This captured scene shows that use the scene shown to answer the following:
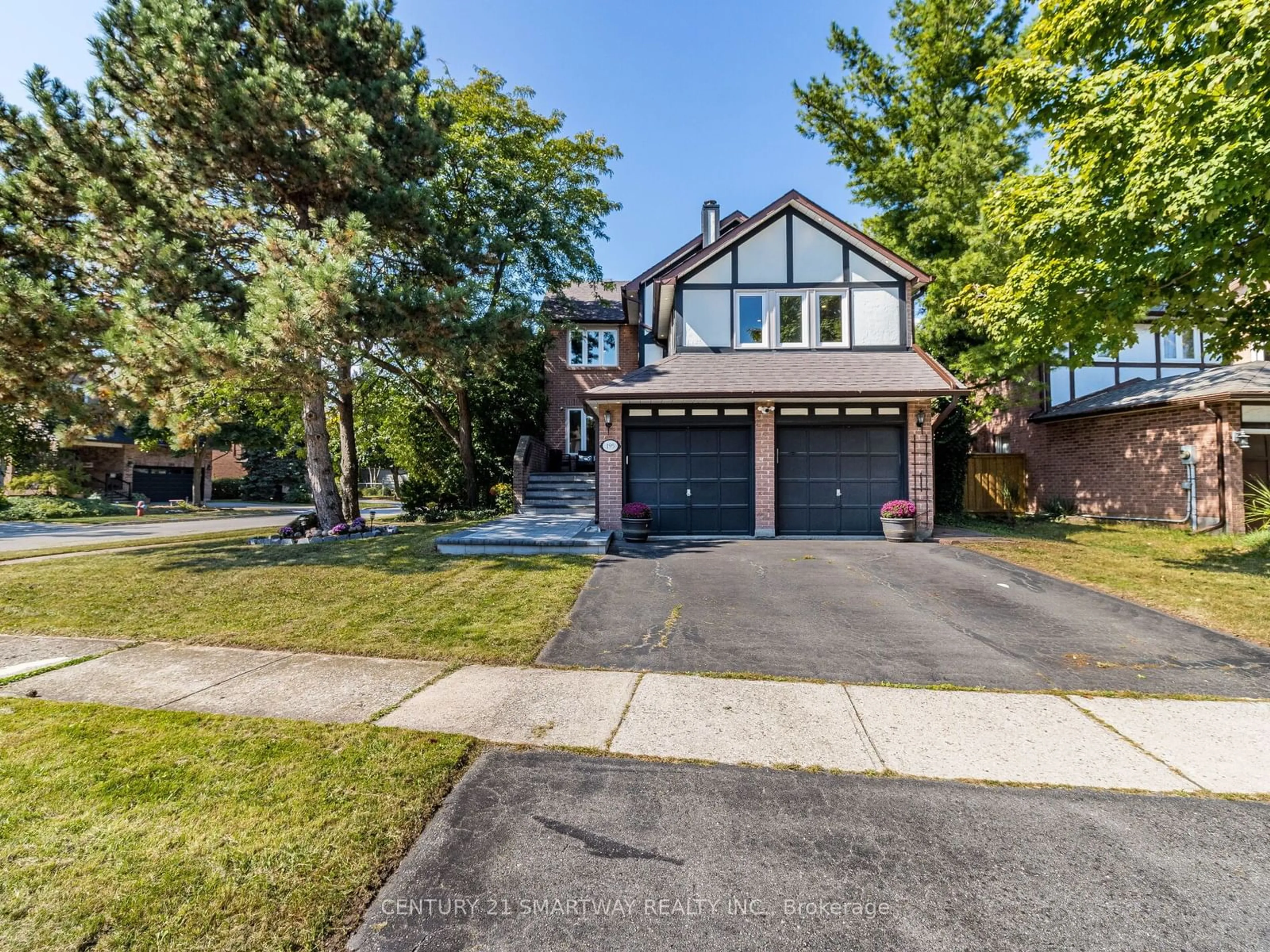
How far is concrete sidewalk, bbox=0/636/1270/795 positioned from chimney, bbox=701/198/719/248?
595 inches

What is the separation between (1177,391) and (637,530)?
14.0 meters

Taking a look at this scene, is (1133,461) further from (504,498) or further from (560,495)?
(504,498)

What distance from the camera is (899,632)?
5613 millimetres

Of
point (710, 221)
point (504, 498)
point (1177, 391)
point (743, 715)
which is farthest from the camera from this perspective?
point (504, 498)

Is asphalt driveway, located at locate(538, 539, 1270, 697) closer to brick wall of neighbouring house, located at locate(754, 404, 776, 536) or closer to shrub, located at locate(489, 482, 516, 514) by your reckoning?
brick wall of neighbouring house, located at locate(754, 404, 776, 536)

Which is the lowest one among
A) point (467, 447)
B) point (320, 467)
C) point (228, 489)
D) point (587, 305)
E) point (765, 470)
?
point (228, 489)

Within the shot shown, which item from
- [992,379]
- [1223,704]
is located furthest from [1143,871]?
[992,379]

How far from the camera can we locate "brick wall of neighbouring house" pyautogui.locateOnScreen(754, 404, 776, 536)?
11.8 meters

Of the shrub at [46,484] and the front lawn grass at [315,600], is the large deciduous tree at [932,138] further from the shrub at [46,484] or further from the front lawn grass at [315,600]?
the shrub at [46,484]

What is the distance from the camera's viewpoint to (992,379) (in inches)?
593

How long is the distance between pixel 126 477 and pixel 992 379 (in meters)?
40.2

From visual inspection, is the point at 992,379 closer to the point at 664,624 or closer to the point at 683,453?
the point at 683,453

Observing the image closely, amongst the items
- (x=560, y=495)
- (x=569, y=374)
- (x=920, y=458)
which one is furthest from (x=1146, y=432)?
(x=569, y=374)

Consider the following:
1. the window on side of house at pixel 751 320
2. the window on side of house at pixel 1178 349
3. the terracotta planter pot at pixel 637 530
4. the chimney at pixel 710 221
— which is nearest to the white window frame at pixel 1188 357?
the window on side of house at pixel 1178 349
